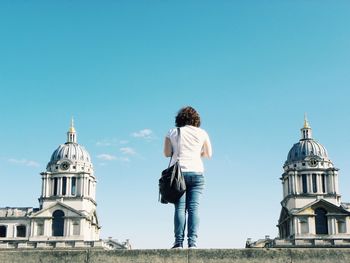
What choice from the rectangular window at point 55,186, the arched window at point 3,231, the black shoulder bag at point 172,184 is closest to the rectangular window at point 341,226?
the rectangular window at point 55,186

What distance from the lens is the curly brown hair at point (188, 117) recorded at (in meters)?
10.1

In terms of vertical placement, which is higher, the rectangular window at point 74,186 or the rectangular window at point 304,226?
the rectangular window at point 74,186

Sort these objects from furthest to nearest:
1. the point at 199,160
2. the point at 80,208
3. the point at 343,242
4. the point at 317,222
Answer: the point at 80,208
the point at 317,222
the point at 343,242
the point at 199,160

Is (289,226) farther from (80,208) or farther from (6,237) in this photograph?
(6,237)

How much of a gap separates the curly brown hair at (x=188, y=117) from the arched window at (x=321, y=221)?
66.7m

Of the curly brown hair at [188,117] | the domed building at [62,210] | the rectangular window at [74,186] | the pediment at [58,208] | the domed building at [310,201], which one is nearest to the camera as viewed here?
the curly brown hair at [188,117]

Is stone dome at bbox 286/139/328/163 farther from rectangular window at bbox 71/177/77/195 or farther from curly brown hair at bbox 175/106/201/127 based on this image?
curly brown hair at bbox 175/106/201/127

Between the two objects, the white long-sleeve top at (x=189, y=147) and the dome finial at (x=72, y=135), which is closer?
the white long-sleeve top at (x=189, y=147)

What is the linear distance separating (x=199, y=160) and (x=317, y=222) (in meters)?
67.3

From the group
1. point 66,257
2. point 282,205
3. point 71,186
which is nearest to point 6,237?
point 71,186

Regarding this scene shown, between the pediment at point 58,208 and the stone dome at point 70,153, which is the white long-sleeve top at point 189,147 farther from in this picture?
the stone dome at point 70,153

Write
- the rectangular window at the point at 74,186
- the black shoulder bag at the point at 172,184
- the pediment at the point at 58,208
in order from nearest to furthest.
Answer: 1. the black shoulder bag at the point at 172,184
2. the pediment at the point at 58,208
3. the rectangular window at the point at 74,186

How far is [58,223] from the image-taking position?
3054 inches

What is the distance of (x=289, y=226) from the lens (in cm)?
7619
